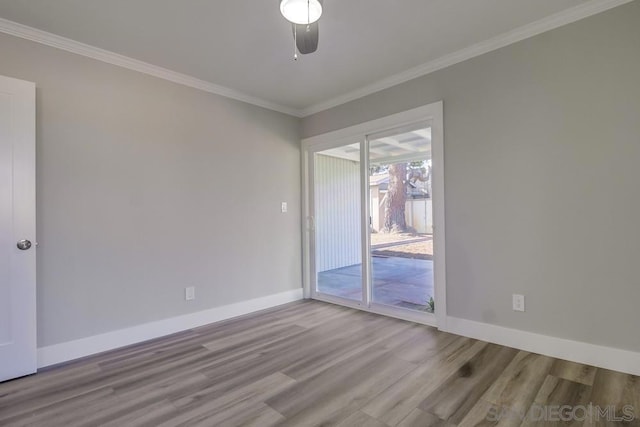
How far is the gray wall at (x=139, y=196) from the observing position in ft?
8.16

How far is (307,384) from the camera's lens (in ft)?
6.94

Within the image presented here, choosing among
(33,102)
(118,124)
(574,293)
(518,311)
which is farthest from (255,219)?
(574,293)

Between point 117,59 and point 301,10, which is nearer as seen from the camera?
point 301,10

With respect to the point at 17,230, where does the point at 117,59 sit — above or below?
above

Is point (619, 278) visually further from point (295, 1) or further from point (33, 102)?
point (33, 102)

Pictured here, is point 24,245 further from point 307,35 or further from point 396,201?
point 396,201

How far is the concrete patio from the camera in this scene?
332 centimetres

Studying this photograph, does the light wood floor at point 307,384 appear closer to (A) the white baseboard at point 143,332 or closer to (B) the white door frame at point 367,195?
(A) the white baseboard at point 143,332

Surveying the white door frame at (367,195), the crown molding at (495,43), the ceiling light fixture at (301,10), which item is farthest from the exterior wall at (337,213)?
the ceiling light fixture at (301,10)

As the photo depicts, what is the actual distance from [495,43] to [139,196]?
338 cm

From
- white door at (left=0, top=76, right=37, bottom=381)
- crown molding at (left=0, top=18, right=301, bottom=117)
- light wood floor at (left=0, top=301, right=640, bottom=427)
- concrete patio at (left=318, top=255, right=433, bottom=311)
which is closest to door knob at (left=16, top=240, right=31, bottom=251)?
white door at (left=0, top=76, right=37, bottom=381)

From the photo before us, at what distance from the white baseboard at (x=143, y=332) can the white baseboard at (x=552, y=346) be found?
84.4 inches

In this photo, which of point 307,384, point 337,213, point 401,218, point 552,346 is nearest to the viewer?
point 307,384

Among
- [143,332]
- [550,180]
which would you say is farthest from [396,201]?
[143,332]
